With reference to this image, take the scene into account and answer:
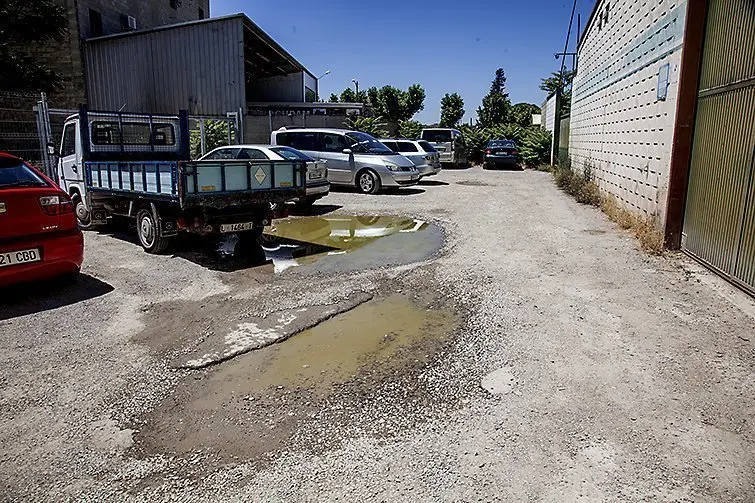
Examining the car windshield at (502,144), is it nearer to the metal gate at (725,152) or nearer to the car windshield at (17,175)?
the metal gate at (725,152)

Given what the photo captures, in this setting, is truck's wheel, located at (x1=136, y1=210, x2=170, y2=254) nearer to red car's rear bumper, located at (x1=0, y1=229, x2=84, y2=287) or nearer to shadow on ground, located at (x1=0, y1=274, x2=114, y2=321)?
shadow on ground, located at (x1=0, y1=274, x2=114, y2=321)

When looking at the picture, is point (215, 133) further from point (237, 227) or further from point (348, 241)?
point (237, 227)

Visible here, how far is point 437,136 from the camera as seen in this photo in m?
27.4

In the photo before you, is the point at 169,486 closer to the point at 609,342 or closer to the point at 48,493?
the point at 48,493

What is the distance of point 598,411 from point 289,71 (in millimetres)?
30474

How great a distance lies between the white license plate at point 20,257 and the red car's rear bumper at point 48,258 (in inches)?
1.3

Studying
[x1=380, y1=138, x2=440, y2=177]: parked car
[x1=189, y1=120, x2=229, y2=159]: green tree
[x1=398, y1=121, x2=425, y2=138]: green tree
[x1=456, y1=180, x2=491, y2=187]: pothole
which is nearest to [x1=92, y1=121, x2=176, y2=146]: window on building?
[x1=380, y1=138, x2=440, y2=177]: parked car

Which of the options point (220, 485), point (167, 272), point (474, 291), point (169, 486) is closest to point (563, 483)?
point (220, 485)

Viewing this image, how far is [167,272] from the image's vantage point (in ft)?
23.3

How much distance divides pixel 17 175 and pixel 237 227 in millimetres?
2815

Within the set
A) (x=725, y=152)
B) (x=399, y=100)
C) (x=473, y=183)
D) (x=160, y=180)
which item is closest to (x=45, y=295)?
(x=160, y=180)

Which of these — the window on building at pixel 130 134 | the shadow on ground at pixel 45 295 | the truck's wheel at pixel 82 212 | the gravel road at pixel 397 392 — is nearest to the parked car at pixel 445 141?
the window on building at pixel 130 134

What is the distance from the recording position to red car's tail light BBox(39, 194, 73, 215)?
5.86 metres

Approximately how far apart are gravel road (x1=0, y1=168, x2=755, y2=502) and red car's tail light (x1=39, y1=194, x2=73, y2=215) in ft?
3.18
